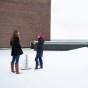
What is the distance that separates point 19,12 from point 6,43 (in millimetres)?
4088

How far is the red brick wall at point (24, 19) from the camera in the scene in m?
28.8

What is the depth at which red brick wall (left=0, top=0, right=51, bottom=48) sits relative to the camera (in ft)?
94.5

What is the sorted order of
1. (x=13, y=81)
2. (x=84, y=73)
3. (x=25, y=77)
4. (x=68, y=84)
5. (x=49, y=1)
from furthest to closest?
(x=49, y=1), (x=84, y=73), (x=25, y=77), (x=13, y=81), (x=68, y=84)

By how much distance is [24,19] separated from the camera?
1172 inches

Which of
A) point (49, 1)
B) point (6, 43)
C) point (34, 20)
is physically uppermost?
Result: point (49, 1)

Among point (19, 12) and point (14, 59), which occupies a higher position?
point (19, 12)

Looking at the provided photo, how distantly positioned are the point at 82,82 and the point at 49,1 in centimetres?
2363

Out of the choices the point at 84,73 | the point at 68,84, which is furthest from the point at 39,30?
the point at 68,84

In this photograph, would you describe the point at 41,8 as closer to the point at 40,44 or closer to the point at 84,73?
the point at 40,44

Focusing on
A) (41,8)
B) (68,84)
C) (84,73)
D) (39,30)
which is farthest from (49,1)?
(68,84)

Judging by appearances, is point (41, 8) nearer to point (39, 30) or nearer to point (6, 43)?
point (39, 30)

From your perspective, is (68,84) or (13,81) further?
(13,81)

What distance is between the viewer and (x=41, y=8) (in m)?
30.5

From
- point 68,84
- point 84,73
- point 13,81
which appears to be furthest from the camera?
point 84,73
